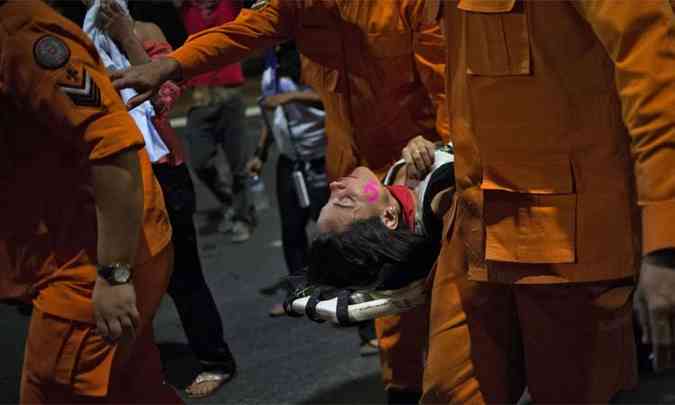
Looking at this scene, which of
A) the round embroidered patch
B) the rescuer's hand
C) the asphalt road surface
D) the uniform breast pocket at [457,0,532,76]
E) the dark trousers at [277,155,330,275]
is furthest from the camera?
the dark trousers at [277,155,330,275]

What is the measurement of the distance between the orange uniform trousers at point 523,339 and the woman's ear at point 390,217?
5.9 inches

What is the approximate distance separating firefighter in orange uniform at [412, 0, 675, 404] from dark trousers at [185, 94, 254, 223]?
2051 mm

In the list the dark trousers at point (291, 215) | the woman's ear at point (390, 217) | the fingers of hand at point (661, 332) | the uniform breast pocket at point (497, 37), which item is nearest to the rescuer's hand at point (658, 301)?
the fingers of hand at point (661, 332)

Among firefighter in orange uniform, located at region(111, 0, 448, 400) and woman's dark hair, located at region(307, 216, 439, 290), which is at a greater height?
firefighter in orange uniform, located at region(111, 0, 448, 400)

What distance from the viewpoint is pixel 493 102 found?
2.17 meters

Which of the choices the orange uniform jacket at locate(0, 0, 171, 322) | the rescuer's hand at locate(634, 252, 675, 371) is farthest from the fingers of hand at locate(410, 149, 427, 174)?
the rescuer's hand at locate(634, 252, 675, 371)

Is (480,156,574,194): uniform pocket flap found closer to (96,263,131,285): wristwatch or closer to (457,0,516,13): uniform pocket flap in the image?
(457,0,516,13): uniform pocket flap

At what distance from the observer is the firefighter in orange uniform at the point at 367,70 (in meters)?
2.92

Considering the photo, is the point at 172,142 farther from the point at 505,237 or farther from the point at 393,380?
the point at 505,237

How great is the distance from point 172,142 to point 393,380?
88cm

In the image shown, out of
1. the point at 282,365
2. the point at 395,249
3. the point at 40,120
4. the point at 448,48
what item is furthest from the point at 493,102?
the point at 282,365

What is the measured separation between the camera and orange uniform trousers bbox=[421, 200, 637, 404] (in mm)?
2266

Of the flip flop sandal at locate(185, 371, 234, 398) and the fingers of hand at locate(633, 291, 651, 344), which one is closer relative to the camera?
the fingers of hand at locate(633, 291, 651, 344)

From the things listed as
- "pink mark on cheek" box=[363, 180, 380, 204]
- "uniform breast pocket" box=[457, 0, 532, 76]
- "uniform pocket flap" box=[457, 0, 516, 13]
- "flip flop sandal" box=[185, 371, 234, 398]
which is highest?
"uniform pocket flap" box=[457, 0, 516, 13]
